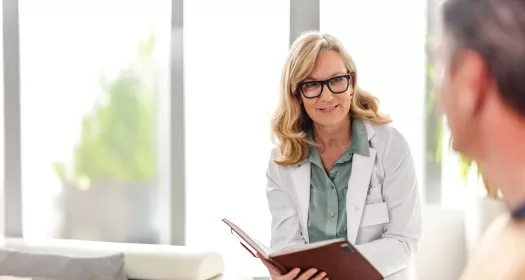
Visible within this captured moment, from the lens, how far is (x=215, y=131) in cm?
338

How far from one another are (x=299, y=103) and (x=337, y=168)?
0.87 feet

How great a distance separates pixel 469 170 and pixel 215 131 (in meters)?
1.31

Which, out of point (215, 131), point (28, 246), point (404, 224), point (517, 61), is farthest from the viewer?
point (215, 131)

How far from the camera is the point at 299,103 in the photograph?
223 centimetres

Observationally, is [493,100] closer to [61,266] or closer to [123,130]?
[61,266]

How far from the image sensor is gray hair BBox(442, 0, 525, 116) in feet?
1.64

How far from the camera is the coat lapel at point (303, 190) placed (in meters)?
2.21

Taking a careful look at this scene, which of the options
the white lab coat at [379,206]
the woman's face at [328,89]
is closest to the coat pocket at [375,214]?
the white lab coat at [379,206]

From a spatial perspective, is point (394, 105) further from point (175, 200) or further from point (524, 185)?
→ point (524, 185)

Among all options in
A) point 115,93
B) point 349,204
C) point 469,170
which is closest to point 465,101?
point 349,204

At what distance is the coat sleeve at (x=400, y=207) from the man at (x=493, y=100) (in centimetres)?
158

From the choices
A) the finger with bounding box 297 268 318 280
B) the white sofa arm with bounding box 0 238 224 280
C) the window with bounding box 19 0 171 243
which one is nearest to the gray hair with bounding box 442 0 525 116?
the finger with bounding box 297 268 318 280

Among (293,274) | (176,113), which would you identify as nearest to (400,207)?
(293,274)

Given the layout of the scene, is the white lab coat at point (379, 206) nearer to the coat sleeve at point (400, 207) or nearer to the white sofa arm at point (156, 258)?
the coat sleeve at point (400, 207)
